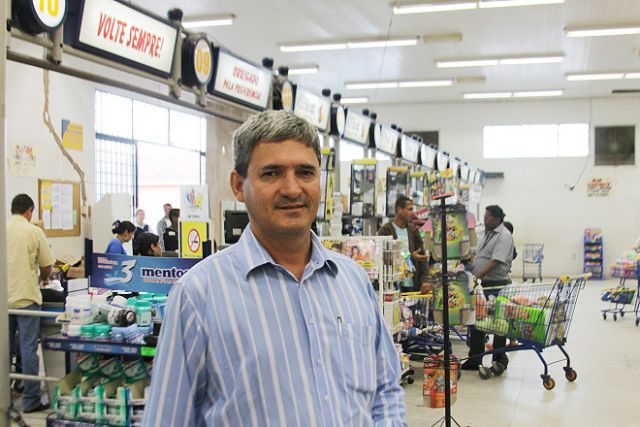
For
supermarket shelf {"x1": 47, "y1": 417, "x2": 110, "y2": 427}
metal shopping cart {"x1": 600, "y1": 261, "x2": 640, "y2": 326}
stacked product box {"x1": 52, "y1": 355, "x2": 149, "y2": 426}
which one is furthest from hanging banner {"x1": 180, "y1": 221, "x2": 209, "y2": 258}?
metal shopping cart {"x1": 600, "y1": 261, "x2": 640, "y2": 326}

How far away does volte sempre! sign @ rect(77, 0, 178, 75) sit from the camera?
3703 millimetres

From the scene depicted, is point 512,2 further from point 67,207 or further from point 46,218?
point 46,218

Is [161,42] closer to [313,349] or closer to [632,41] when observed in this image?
[313,349]

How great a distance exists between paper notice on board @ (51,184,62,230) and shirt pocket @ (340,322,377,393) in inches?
403

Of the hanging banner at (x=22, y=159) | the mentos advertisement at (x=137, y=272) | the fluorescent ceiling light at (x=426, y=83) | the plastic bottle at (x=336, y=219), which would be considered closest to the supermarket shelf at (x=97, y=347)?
the mentos advertisement at (x=137, y=272)

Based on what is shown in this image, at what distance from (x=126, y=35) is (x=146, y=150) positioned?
1094 centimetres

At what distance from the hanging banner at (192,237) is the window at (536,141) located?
1656 centimetres

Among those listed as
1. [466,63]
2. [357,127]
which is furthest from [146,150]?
[357,127]

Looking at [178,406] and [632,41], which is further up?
[632,41]

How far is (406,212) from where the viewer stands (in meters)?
7.53

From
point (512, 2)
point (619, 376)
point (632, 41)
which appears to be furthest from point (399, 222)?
point (632, 41)

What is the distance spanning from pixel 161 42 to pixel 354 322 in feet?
10.6

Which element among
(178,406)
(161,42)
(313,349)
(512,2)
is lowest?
(178,406)

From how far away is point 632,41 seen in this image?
13695 millimetres
